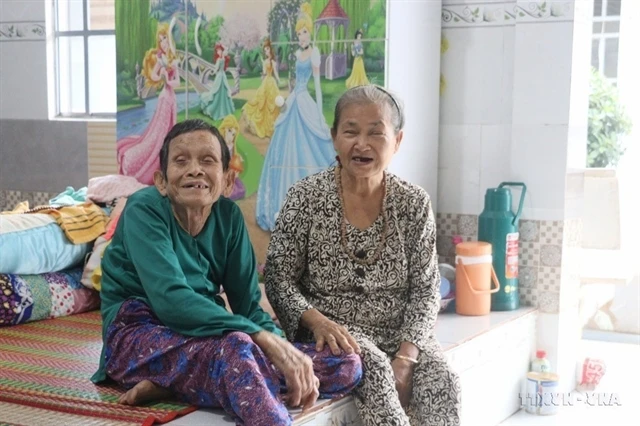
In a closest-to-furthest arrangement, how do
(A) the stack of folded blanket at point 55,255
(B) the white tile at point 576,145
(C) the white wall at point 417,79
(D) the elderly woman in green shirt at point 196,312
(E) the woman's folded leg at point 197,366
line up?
(E) the woman's folded leg at point 197,366
(D) the elderly woman in green shirt at point 196,312
(A) the stack of folded blanket at point 55,255
(C) the white wall at point 417,79
(B) the white tile at point 576,145

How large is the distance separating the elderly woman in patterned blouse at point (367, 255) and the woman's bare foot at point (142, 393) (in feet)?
1.65

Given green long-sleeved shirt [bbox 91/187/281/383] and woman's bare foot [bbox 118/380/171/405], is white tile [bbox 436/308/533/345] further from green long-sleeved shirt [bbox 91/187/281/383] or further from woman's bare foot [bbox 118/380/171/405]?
woman's bare foot [bbox 118/380/171/405]

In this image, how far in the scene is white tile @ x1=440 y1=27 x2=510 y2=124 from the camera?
426 cm

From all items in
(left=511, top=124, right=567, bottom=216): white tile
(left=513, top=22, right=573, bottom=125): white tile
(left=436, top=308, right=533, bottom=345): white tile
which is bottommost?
(left=436, top=308, right=533, bottom=345): white tile

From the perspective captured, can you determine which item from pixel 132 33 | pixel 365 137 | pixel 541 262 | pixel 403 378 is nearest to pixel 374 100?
pixel 365 137

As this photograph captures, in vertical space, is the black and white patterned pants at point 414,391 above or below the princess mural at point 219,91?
below

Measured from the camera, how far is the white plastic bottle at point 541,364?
13.6 ft

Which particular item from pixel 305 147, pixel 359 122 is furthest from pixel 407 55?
pixel 359 122

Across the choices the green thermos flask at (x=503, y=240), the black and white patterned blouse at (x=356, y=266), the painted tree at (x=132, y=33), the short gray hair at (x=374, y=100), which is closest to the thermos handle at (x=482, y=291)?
the green thermos flask at (x=503, y=240)

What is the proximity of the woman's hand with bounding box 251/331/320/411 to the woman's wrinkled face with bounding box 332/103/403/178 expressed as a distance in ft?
2.19

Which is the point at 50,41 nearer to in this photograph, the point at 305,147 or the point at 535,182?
the point at 305,147

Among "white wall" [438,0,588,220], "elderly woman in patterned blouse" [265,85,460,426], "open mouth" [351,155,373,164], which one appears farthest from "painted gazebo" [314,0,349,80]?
"open mouth" [351,155,373,164]

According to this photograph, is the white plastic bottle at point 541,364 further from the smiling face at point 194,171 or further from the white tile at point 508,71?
the smiling face at point 194,171

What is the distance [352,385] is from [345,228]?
1.75 ft
